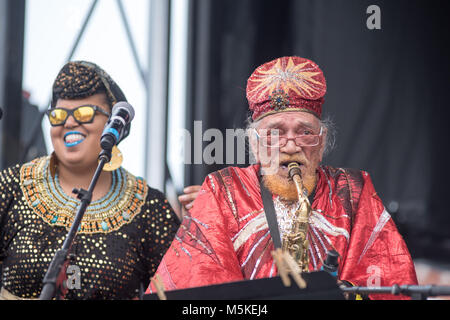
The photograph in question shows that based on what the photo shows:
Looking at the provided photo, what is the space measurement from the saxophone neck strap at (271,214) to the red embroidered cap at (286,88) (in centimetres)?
36

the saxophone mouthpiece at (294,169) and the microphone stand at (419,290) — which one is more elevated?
the saxophone mouthpiece at (294,169)

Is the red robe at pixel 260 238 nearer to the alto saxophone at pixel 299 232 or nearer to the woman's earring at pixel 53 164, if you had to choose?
the alto saxophone at pixel 299 232

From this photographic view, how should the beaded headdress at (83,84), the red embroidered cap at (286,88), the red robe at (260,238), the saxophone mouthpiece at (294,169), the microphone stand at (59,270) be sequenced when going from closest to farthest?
the microphone stand at (59,270)
the red robe at (260,238)
the saxophone mouthpiece at (294,169)
the red embroidered cap at (286,88)
the beaded headdress at (83,84)

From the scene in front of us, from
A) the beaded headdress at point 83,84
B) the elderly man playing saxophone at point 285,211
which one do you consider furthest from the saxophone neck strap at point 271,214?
the beaded headdress at point 83,84

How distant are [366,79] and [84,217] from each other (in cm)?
240

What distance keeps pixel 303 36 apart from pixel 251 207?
6.37 feet

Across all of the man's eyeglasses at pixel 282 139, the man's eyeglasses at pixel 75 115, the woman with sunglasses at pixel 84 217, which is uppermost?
the man's eyeglasses at pixel 75 115

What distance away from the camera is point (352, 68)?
452 centimetres

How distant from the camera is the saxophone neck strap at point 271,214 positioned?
2.67 m

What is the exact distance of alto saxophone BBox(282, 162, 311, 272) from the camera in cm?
265

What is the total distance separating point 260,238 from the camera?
2736 millimetres

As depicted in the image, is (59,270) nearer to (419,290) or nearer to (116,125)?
(116,125)

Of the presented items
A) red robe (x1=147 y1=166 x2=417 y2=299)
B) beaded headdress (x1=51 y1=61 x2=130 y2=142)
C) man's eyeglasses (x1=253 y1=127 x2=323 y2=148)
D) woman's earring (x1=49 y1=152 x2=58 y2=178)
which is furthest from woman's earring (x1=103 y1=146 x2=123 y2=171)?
man's eyeglasses (x1=253 y1=127 x2=323 y2=148)

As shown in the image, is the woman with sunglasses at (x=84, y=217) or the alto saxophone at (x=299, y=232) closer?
the alto saxophone at (x=299, y=232)
